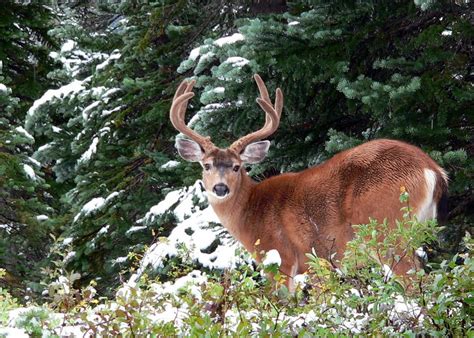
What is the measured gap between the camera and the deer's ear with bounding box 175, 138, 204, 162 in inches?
349

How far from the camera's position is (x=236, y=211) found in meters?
8.79

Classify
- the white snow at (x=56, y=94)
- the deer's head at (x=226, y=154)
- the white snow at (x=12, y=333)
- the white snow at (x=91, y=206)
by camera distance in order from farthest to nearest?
the white snow at (x=56, y=94)
the white snow at (x=91, y=206)
the deer's head at (x=226, y=154)
the white snow at (x=12, y=333)

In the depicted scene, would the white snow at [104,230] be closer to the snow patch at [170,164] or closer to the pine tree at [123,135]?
the pine tree at [123,135]

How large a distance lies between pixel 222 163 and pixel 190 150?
1.23 ft

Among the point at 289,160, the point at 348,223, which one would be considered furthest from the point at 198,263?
the point at 348,223

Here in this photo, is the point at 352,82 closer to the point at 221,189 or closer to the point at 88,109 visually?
the point at 221,189

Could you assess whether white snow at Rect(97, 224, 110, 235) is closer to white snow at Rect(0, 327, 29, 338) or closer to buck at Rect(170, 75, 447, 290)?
buck at Rect(170, 75, 447, 290)

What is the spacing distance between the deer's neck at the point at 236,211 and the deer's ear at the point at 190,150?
469 millimetres

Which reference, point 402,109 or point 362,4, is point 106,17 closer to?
point 362,4

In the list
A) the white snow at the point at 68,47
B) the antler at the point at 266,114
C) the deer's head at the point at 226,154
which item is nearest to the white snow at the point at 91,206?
the deer's head at the point at 226,154

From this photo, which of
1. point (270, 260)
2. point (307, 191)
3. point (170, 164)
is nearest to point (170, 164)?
point (170, 164)

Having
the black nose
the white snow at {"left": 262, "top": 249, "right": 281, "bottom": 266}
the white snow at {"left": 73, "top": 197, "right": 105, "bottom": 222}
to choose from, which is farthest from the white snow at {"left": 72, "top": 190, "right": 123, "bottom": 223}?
the white snow at {"left": 262, "top": 249, "right": 281, "bottom": 266}

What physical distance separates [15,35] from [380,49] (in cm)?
1001

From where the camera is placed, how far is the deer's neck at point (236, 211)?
8766 millimetres
